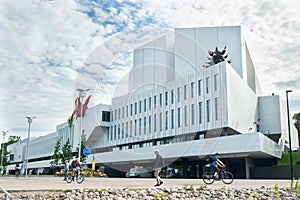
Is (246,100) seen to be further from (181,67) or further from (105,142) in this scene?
(105,142)

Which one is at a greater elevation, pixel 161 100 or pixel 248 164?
pixel 161 100

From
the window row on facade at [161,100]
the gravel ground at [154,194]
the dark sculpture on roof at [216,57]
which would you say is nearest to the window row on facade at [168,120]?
the window row on facade at [161,100]

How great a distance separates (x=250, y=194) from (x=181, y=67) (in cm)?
4494

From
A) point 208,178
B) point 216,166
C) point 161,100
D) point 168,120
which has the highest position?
point 161,100

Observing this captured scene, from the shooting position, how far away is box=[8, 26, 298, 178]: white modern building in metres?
43.1

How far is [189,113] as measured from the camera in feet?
156

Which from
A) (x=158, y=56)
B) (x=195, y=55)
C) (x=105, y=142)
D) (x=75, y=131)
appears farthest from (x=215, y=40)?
(x=75, y=131)

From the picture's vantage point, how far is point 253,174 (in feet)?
139

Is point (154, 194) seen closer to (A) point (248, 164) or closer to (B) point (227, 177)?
(B) point (227, 177)

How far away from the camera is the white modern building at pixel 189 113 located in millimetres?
43094

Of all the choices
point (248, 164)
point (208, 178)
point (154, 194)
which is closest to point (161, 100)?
point (248, 164)

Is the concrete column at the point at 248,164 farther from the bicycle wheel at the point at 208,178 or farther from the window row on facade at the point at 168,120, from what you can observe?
the bicycle wheel at the point at 208,178

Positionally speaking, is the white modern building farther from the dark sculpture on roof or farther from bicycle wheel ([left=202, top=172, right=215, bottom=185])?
bicycle wheel ([left=202, top=172, right=215, bottom=185])

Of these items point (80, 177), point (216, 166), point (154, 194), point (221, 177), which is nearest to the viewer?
point (154, 194)
